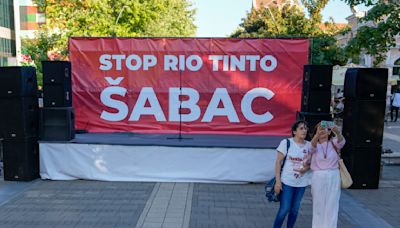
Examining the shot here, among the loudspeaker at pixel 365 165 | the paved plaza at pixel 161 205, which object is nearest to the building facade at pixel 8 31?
the paved plaza at pixel 161 205

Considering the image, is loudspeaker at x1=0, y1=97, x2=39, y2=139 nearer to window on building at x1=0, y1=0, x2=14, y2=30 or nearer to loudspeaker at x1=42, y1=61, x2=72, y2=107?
loudspeaker at x1=42, y1=61, x2=72, y2=107

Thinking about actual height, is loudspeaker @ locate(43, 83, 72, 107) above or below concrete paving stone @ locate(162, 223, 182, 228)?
above

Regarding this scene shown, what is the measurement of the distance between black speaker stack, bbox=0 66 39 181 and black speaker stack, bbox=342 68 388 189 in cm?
635

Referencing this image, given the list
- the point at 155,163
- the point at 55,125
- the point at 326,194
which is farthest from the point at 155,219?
the point at 55,125

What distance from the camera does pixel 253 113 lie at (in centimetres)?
989

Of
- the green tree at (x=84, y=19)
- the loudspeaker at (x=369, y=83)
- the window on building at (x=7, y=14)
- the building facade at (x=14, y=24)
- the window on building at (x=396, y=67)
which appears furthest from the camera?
the window on building at (x=7, y=14)

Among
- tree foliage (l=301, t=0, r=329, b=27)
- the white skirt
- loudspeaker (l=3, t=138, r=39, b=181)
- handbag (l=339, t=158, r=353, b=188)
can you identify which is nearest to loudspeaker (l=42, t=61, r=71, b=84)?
loudspeaker (l=3, t=138, r=39, b=181)

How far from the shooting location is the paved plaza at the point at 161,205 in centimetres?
575

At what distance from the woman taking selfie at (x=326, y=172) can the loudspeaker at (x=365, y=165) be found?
3.24 metres

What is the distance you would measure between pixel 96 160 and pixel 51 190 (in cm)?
101

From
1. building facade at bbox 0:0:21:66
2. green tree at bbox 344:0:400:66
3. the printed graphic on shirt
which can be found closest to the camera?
the printed graphic on shirt

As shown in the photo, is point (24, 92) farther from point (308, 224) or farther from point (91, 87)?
point (308, 224)

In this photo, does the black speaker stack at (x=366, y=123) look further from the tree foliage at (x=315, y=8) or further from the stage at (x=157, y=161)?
the tree foliage at (x=315, y=8)

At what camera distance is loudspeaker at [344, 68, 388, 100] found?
291 inches
